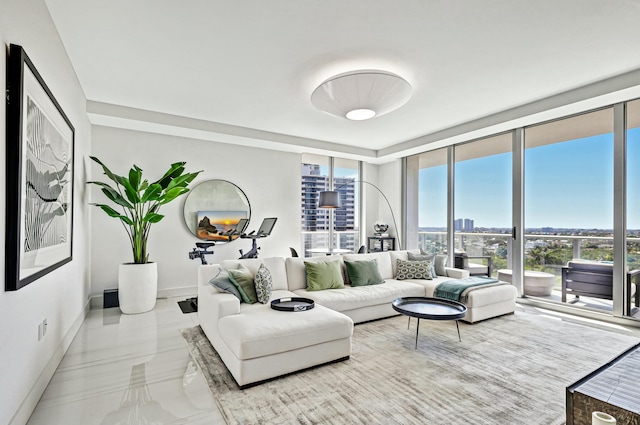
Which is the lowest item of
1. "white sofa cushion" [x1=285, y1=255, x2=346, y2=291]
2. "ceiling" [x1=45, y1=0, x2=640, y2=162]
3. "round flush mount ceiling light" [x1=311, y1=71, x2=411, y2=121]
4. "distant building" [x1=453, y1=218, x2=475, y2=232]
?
"white sofa cushion" [x1=285, y1=255, x2=346, y2=291]

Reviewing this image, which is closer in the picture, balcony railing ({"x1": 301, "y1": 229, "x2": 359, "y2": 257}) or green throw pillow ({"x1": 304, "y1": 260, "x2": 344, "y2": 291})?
green throw pillow ({"x1": 304, "y1": 260, "x2": 344, "y2": 291})

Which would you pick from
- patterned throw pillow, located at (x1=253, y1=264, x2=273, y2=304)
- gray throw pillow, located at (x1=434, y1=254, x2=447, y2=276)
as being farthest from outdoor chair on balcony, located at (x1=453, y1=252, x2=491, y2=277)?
patterned throw pillow, located at (x1=253, y1=264, x2=273, y2=304)

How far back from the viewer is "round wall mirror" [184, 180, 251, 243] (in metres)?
5.64

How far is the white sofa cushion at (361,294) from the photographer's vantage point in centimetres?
371

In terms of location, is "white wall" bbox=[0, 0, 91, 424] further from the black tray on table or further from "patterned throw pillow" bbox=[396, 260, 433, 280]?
"patterned throw pillow" bbox=[396, 260, 433, 280]

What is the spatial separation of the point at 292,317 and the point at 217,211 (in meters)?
3.52

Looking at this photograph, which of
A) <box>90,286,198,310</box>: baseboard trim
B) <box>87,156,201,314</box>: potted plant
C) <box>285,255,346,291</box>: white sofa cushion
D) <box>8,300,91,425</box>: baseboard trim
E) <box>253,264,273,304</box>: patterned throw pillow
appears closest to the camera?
<box>8,300,91,425</box>: baseboard trim

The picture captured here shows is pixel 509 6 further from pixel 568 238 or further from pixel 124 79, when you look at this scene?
pixel 124 79

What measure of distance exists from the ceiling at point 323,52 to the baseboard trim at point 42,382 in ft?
9.09

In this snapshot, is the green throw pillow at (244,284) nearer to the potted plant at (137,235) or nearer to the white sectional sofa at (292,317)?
the white sectional sofa at (292,317)

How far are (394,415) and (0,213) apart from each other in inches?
100

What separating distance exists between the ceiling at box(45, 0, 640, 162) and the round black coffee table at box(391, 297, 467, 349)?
8.20 feet

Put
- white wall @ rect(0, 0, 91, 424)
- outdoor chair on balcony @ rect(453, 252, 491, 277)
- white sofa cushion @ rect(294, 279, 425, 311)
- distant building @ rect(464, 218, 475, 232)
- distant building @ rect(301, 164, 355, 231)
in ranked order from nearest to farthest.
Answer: white wall @ rect(0, 0, 91, 424)
white sofa cushion @ rect(294, 279, 425, 311)
outdoor chair on balcony @ rect(453, 252, 491, 277)
distant building @ rect(464, 218, 475, 232)
distant building @ rect(301, 164, 355, 231)

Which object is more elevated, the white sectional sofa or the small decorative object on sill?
the small decorative object on sill
